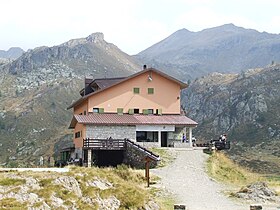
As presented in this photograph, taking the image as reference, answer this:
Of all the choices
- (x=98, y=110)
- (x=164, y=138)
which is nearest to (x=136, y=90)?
(x=98, y=110)

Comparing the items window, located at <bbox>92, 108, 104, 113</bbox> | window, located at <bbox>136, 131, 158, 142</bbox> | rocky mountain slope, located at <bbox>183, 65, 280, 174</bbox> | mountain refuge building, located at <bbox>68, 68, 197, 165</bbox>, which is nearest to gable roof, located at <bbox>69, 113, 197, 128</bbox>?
mountain refuge building, located at <bbox>68, 68, 197, 165</bbox>

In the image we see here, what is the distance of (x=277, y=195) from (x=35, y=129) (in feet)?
390

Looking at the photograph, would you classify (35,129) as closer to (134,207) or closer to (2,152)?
(2,152)

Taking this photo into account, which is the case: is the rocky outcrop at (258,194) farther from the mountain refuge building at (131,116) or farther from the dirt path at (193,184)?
the mountain refuge building at (131,116)

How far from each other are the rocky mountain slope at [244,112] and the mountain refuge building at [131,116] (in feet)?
105

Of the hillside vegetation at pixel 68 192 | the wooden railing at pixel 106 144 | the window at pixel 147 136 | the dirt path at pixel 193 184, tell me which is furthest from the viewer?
the window at pixel 147 136

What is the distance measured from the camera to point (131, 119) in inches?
1983

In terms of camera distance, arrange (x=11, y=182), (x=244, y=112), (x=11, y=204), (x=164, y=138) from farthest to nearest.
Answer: (x=244, y=112) < (x=164, y=138) < (x=11, y=182) < (x=11, y=204)

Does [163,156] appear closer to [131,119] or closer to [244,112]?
[131,119]

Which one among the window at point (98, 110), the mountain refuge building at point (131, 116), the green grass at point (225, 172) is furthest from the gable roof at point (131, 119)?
the green grass at point (225, 172)

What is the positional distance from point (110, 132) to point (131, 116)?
183 inches

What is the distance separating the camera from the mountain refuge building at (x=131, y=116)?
4737 centimetres

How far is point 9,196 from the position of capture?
17703mm

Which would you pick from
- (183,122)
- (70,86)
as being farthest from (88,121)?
(70,86)
